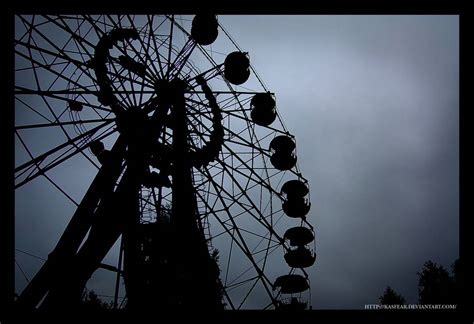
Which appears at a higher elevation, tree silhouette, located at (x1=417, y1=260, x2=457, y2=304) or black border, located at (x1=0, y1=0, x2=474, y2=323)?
tree silhouette, located at (x1=417, y1=260, x2=457, y2=304)

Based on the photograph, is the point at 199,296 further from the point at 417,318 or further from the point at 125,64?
the point at 125,64

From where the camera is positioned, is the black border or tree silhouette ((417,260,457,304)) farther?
tree silhouette ((417,260,457,304))

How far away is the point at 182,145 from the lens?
9531 millimetres

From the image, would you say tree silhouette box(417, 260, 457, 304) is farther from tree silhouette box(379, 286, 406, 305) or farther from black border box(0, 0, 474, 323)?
black border box(0, 0, 474, 323)

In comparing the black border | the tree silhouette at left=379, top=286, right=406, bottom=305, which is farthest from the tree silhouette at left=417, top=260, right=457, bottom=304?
the black border

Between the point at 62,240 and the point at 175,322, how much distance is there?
169 inches

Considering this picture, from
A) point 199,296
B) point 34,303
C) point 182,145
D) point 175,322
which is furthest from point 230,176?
point 175,322
